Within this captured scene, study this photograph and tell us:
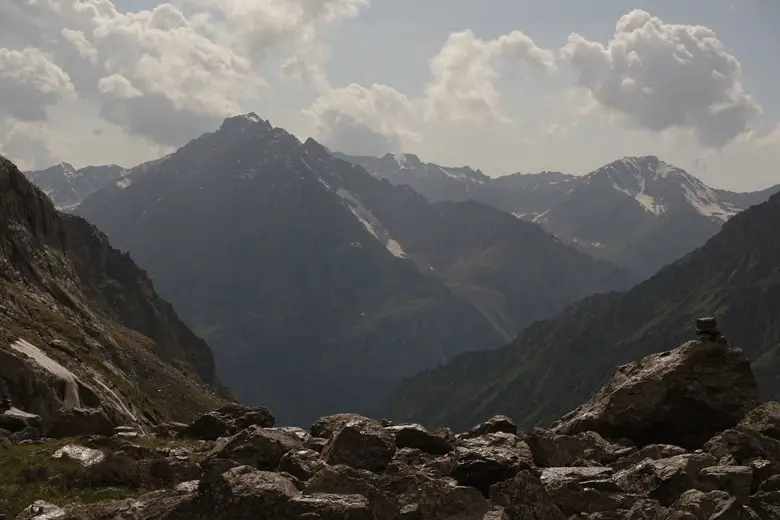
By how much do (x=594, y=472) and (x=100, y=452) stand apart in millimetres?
14660

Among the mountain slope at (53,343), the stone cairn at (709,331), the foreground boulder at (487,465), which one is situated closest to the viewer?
the foreground boulder at (487,465)

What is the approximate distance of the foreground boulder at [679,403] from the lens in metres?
26.7

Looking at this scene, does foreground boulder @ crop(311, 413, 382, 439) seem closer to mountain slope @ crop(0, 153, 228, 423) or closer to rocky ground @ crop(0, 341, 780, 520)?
rocky ground @ crop(0, 341, 780, 520)

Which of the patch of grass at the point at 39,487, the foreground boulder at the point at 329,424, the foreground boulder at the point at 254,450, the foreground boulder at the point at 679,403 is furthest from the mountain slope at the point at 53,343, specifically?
the foreground boulder at the point at 679,403

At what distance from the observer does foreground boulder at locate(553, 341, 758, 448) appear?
26.7 meters

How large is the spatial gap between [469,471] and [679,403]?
12.1m

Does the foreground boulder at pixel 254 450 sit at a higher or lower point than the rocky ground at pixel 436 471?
higher

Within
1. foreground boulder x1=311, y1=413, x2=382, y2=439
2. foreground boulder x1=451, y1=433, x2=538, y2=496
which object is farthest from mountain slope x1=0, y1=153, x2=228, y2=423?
foreground boulder x1=451, y1=433, x2=538, y2=496

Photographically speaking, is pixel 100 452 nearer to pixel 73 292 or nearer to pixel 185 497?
pixel 185 497

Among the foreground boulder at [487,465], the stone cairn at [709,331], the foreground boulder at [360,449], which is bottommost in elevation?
the foreground boulder at [487,465]

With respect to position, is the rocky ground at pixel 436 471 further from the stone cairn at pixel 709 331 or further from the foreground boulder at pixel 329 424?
the stone cairn at pixel 709 331

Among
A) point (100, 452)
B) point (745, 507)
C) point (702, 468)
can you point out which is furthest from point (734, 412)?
point (100, 452)

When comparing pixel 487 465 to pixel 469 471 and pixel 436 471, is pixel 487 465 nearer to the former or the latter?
pixel 469 471

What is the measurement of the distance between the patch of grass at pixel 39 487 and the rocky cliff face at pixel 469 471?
0.39 ft
